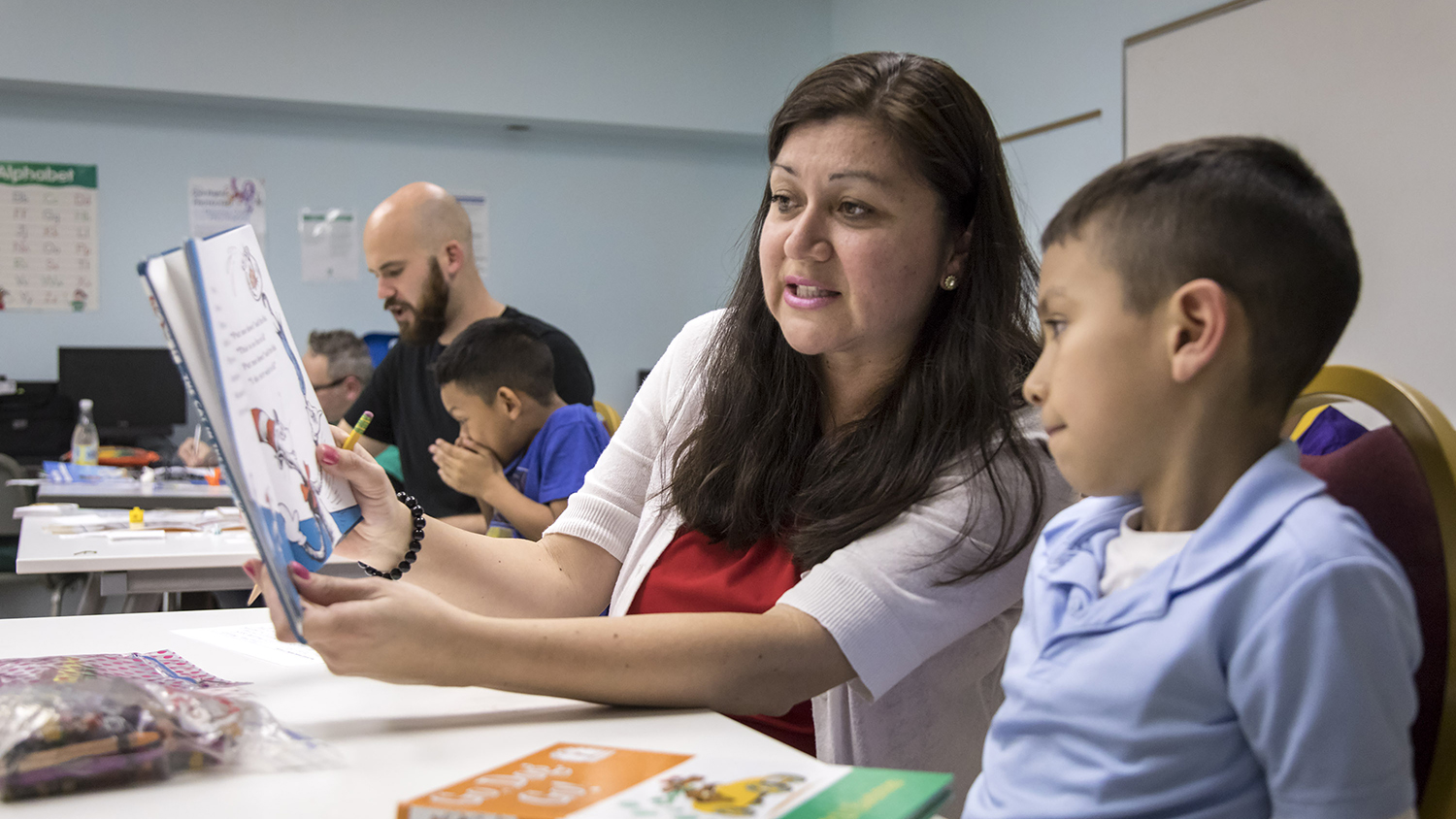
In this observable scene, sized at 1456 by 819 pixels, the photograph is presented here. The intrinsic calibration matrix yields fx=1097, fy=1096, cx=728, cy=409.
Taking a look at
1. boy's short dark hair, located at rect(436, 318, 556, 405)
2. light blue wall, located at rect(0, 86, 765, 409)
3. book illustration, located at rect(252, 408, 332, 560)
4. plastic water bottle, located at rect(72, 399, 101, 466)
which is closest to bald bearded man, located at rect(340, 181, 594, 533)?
boy's short dark hair, located at rect(436, 318, 556, 405)

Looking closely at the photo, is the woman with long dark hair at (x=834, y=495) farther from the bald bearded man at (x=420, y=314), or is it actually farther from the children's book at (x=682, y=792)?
the bald bearded man at (x=420, y=314)

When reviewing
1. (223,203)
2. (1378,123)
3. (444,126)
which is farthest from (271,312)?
(444,126)

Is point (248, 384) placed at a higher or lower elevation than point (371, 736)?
higher

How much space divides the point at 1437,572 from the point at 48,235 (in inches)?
213

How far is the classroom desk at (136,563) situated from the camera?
2064mm

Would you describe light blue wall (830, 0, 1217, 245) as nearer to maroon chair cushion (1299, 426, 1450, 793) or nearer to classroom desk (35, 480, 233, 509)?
classroom desk (35, 480, 233, 509)

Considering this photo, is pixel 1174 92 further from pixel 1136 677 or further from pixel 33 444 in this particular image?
pixel 33 444

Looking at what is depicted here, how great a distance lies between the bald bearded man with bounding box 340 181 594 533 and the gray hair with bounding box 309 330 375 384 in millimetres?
935

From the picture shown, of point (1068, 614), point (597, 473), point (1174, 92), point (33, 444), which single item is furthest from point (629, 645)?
point (33, 444)

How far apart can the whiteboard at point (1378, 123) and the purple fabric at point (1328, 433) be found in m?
1.67

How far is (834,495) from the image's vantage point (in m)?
1.10

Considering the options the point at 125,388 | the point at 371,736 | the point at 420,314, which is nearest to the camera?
the point at 371,736

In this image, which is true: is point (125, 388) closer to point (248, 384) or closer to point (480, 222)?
point (480, 222)

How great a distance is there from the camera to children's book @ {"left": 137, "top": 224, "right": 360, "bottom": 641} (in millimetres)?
700
